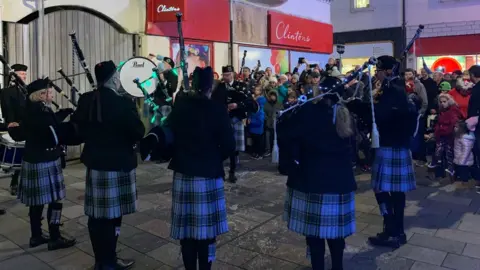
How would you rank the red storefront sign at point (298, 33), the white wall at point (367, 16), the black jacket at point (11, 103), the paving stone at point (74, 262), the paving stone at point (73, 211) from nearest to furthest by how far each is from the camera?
the paving stone at point (74, 262) < the paving stone at point (73, 211) < the black jacket at point (11, 103) < the red storefront sign at point (298, 33) < the white wall at point (367, 16)

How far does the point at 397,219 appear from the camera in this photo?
381cm

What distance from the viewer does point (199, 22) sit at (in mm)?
9617

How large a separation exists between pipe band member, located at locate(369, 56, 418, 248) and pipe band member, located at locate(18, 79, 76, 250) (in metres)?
2.71

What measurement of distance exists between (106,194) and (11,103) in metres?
3.26

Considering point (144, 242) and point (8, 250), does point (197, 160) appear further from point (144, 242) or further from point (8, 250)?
point (8, 250)

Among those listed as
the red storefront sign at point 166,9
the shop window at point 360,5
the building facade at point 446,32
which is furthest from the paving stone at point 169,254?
the shop window at point 360,5

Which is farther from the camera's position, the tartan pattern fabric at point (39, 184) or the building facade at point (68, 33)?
the building facade at point (68, 33)

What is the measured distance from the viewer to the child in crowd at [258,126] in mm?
8070

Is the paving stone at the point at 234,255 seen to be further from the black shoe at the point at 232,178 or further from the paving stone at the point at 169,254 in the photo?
the black shoe at the point at 232,178

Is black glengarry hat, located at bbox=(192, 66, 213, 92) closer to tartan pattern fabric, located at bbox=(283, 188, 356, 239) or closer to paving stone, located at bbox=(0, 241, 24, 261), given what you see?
tartan pattern fabric, located at bbox=(283, 188, 356, 239)

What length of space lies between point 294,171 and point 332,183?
266mm

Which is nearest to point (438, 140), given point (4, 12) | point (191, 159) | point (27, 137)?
point (191, 159)

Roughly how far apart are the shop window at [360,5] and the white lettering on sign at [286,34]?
15.9 feet

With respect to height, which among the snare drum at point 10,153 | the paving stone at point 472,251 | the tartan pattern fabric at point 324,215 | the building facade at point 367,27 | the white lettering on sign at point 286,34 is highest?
the building facade at point 367,27
